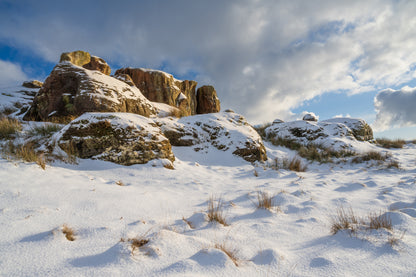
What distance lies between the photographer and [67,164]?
2984mm

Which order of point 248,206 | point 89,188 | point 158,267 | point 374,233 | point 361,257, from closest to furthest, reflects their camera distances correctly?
point 158,267 → point 361,257 → point 374,233 → point 89,188 → point 248,206

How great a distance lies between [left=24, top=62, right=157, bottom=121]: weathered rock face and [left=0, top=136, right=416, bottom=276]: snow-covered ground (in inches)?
137

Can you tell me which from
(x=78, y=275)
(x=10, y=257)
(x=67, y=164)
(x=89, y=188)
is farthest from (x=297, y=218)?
(x=67, y=164)

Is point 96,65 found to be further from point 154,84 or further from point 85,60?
point 154,84

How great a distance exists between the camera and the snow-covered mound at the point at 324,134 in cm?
773

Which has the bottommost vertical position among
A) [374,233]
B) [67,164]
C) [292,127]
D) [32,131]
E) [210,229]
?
[210,229]

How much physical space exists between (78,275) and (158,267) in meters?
0.40

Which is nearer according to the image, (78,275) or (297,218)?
(78,275)

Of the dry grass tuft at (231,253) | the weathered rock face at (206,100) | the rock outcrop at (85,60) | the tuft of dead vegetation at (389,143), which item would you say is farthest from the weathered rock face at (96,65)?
the tuft of dead vegetation at (389,143)

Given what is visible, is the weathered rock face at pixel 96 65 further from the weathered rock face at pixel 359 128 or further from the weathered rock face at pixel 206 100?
the weathered rock face at pixel 359 128

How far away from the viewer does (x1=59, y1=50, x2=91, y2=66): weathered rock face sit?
371 inches

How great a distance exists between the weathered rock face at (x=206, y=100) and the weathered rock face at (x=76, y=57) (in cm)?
907

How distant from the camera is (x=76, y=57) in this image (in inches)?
394

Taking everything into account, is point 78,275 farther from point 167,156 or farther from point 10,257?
point 167,156
